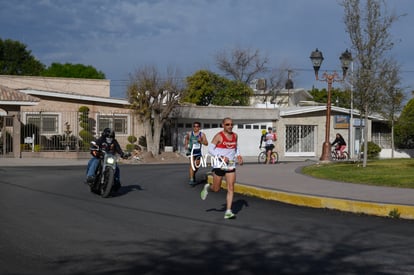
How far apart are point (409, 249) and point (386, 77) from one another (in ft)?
42.4

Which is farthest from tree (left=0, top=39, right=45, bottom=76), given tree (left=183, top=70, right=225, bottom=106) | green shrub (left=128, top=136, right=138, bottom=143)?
green shrub (left=128, top=136, right=138, bottom=143)

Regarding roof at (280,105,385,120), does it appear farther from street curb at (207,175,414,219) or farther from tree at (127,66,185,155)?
street curb at (207,175,414,219)

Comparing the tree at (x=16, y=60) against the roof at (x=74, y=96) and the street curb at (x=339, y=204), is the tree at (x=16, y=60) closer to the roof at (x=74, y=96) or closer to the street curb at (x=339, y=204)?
the roof at (x=74, y=96)

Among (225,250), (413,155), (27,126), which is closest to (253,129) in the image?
(413,155)

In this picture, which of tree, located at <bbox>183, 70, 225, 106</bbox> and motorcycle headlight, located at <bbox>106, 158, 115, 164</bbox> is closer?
motorcycle headlight, located at <bbox>106, 158, 115, 164</bbox>

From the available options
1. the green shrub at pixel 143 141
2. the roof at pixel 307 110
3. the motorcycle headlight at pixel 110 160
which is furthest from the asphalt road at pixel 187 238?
the roof at pixel 307 110

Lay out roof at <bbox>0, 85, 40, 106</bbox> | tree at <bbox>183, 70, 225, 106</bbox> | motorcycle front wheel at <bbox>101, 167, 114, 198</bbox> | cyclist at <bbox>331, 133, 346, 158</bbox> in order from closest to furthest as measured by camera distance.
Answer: motorcycle front wheel at <bbox>101, 167, 114, 198</bbox>, roof at <bbox>0, 85, 40, 106</bbox>, cyclist at <bbox>331, 133, 346, 158</bbox>, tree at <bbox>183, 70, 225, 106</bbox>

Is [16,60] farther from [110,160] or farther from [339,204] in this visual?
[339,204]

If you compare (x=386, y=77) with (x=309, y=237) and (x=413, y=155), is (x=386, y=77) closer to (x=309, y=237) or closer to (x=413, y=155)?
(x=309, y=237)

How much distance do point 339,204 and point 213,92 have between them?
4613 cm

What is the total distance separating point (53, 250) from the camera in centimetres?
691

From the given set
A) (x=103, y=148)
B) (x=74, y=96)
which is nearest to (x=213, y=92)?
(x=74, y=96)

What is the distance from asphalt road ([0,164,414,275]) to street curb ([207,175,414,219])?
256mm

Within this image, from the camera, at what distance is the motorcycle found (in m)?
12.1
